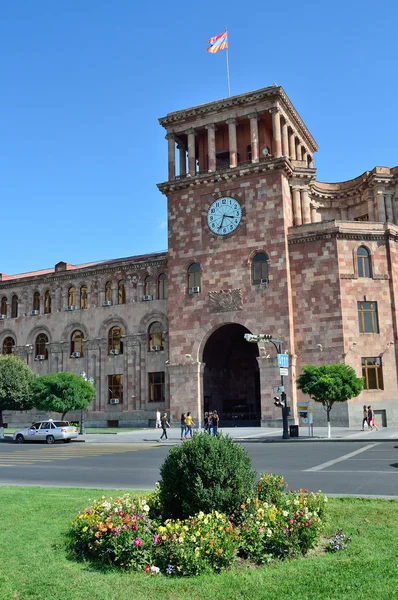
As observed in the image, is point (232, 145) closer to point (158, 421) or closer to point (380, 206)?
point (380, 206)

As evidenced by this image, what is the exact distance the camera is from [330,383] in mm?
31750

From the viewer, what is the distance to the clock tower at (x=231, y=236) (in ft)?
132

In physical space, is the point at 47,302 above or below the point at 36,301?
below

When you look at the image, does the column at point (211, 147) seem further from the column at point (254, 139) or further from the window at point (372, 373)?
the window at point (372, 373)

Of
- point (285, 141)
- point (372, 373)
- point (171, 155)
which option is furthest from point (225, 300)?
point (285, 141)


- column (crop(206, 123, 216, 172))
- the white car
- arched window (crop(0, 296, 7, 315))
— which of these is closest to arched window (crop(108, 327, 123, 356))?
arched window (crop(0, 296, 7, 315))

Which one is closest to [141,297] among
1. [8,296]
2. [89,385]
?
[89,385]

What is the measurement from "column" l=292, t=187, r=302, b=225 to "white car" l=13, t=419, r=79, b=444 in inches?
865

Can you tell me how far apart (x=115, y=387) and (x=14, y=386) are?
9.07 m

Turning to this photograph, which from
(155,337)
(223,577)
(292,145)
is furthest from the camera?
(155,337)

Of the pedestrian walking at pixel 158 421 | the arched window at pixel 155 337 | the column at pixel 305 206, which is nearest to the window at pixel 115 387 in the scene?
the arched window at pixel 155 337

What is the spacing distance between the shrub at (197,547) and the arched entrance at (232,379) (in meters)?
37.3

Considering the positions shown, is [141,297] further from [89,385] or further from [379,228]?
[379,228]

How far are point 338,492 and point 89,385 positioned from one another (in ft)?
102
